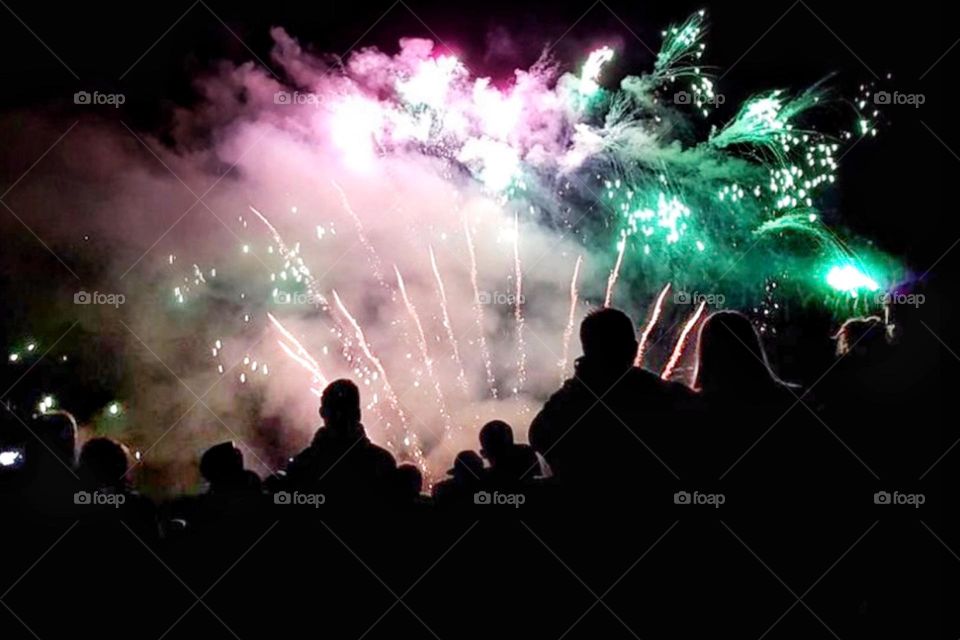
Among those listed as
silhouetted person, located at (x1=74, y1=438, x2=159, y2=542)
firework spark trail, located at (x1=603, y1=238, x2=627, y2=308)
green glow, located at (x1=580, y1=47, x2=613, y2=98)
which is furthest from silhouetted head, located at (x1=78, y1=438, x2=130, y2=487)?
firework spark trail, located at (x1=603, y1=238, x2=627, y2=308)

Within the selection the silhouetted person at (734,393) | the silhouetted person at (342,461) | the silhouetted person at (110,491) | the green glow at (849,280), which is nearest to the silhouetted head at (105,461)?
the silhouetted person at (110,491)

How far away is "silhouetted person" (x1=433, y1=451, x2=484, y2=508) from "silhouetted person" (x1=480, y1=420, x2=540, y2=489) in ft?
0.20

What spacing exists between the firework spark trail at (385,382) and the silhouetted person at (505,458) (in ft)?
40.3

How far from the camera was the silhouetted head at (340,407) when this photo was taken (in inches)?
140

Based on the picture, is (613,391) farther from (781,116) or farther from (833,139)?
(833,139)

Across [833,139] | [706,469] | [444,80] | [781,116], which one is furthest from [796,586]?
[833,139]

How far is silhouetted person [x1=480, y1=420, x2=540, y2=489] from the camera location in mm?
3398

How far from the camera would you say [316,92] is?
40.3 feet

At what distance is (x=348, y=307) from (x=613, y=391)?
13.0 meters

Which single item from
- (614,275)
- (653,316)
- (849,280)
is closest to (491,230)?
(614,275)

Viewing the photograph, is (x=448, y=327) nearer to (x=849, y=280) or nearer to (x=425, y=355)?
(x=425, y=355)

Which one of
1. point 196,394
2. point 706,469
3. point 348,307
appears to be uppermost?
point 348,307

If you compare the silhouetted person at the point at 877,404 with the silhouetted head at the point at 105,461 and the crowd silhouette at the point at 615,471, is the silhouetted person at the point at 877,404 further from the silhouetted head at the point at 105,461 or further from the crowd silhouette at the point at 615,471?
the silhouetted head at the point at 105,461

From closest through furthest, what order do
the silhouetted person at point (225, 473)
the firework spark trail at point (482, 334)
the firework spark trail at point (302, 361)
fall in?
the silhouetted person at point (225, 473) < the firework spark trail at point (482, 334) < the firework spark trail at point (302, 361)
